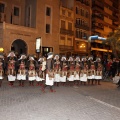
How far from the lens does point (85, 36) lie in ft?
145

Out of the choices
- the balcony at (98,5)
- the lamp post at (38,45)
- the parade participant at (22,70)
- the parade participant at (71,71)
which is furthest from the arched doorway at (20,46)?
the balcony at (98,5)

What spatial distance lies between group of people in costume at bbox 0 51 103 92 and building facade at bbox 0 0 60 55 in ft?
48.6

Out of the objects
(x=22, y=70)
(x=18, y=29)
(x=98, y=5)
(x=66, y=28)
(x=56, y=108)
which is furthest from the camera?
(x=98, y=5)

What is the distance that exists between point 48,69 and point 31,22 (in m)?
21.7

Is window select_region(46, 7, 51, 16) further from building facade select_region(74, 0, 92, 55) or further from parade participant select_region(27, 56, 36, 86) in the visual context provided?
parade participant select_region(27, 56, 36, 86)

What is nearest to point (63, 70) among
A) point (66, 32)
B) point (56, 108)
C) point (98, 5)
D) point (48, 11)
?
point (56, 108)

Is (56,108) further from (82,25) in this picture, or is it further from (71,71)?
(82,25)

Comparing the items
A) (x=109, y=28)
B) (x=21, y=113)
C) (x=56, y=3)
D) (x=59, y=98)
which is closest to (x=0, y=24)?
(x=56, y=3)

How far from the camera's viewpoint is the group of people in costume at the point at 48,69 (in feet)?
42.2

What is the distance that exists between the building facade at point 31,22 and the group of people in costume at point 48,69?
14.8 metres

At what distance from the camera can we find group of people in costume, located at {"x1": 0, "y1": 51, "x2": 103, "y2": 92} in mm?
12867

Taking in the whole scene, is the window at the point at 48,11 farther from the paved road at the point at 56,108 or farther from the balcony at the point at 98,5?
the paved road at the point at 56,108

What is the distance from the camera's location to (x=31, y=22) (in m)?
31.8

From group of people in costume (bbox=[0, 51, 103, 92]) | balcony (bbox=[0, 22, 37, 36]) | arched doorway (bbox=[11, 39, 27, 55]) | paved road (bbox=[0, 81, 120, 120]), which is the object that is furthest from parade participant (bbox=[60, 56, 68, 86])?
arched doorway (bbox=[11, 39, 27, 55])
